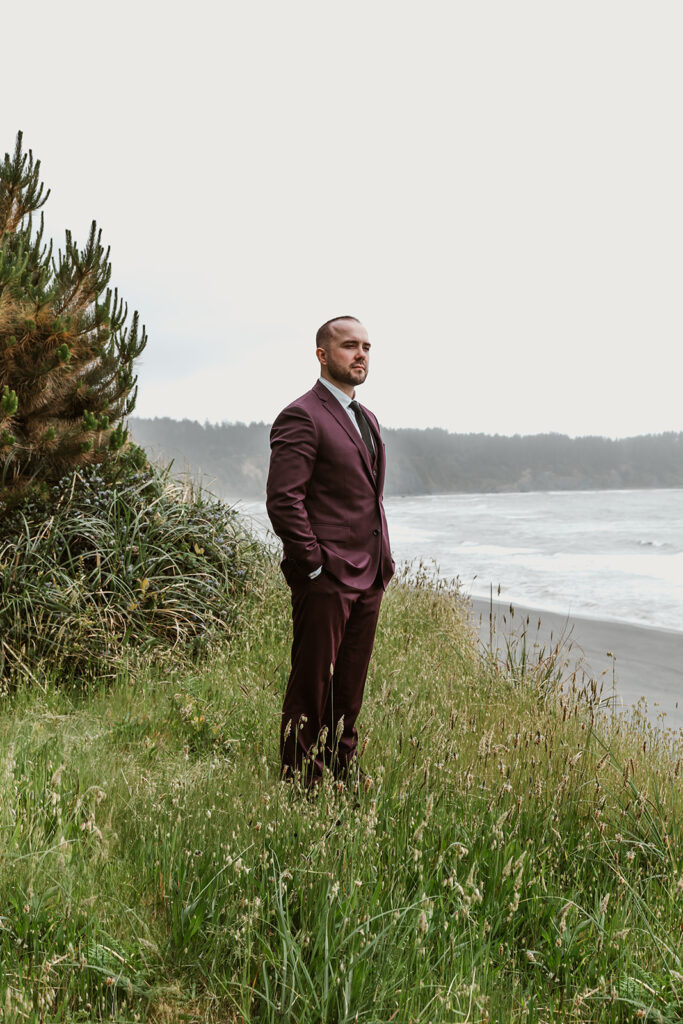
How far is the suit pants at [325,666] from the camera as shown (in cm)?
319

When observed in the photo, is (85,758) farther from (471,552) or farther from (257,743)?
(471,552)

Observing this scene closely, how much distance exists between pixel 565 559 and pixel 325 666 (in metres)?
20.6

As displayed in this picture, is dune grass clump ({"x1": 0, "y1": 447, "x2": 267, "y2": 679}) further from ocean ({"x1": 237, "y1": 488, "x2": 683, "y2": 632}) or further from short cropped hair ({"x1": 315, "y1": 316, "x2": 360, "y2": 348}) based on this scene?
short cropped hair ({"x1": 315, "y1": 316, "x2": 360, "y2": 348})

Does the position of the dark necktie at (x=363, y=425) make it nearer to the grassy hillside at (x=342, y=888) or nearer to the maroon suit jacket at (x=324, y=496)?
the maroon suit jacket at (x=324, y=496)

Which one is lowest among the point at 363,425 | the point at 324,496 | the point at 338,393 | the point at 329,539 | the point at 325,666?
the point at 325,666

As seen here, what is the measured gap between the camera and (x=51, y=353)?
6172 millimetres

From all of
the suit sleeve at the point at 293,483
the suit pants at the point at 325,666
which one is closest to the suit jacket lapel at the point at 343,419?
the suit sleeve at the point at 293,483

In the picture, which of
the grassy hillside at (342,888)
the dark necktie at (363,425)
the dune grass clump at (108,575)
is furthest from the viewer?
the dune grass clump at (108,575)

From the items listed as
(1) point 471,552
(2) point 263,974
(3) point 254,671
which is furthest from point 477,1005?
(1) point 471,552

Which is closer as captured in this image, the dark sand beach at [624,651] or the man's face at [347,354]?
the man's face at [347,354]

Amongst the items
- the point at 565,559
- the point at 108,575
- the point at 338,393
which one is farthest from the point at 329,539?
the point at 565,559

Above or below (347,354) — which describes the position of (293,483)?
below

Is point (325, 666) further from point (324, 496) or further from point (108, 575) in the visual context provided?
point (108, 575)

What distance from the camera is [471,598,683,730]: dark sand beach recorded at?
26.6ft
